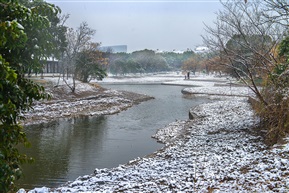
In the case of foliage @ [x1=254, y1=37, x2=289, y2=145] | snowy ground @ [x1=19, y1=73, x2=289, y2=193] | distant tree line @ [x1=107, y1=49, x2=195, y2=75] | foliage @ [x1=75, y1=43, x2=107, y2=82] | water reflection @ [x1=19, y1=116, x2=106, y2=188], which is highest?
distant tree line @ [x1=107, y1=49, x2=195, y2=75]

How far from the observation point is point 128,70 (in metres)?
81.3

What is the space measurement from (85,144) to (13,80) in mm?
10098

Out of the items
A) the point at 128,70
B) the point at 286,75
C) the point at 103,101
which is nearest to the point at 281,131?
the point at 286,75

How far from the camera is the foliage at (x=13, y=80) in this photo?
11.2ft

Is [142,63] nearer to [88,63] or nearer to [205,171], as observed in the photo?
[88,63]

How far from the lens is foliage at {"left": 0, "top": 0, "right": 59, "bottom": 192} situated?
11.2ft

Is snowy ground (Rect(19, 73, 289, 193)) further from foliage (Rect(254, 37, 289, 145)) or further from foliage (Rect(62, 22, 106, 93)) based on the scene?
foliage (Rect(62, 22, 106, 93))

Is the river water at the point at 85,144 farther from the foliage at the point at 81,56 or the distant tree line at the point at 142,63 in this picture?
the distant tree line at the point at 142,63

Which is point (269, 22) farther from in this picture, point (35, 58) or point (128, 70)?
point (128, 70)

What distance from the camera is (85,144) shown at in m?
13.2

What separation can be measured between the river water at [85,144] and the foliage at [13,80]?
4.56 meters

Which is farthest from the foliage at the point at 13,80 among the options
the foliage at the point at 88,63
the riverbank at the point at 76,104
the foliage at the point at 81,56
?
the foliage at the point at 88,63

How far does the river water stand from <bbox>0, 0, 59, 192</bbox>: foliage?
4.56 m

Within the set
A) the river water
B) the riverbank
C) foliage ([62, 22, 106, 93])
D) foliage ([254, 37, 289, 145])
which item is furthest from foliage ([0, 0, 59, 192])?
foliage ([62, 22, 106, 93])
